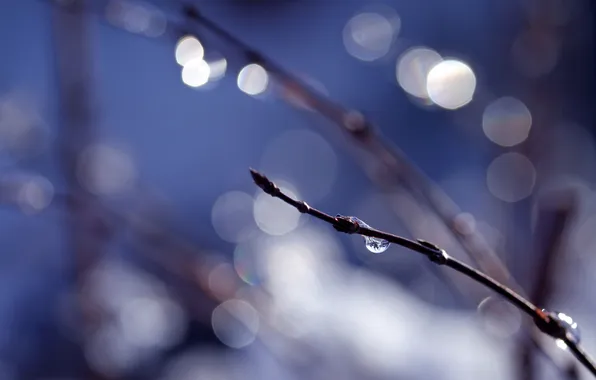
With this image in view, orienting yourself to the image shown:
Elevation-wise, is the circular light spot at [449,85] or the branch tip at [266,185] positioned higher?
the circular light spot at [449,85]

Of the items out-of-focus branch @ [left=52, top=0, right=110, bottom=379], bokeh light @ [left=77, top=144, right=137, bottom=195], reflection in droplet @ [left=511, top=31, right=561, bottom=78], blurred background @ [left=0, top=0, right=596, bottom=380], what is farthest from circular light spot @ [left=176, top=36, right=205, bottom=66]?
reflection in droplet @ [left=511, top=31, right=561, bottom=78]

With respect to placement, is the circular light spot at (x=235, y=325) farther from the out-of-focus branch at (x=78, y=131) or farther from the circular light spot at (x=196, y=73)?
the circular light spot at (x=196, y=73)

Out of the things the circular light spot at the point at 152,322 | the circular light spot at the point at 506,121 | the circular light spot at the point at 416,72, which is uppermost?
the circular light spot at the point at 506,121

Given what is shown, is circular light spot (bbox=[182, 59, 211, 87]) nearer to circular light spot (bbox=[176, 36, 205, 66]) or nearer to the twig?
circular light spot (bbox=[176, 36, 205, 66])

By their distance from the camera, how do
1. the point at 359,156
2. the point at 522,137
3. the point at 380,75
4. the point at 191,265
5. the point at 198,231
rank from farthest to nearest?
the point at 380,75, the point at 198,231, the point at 522,137, the point at 191,265, the point at 359,156

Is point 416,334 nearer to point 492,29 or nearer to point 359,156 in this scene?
point 359,156

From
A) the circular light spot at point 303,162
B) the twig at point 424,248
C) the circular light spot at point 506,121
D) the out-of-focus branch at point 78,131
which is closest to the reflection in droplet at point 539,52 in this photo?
the circular light spot at point 506,121

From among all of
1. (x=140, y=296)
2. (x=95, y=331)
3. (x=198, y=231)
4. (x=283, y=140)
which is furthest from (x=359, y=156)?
(x=283, y=140)

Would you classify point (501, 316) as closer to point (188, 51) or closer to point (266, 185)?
point (188, 51)
